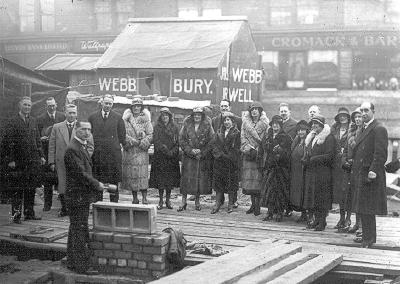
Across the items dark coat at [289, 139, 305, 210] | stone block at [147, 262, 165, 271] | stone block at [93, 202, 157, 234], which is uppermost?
dark coat at [289, 139, 305, 210]

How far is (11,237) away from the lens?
768 cm

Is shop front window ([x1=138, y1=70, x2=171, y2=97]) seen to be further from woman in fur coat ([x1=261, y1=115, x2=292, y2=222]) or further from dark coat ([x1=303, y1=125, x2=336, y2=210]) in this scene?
dark coat ([x1=303, y1=125, x2=336, y2=210])

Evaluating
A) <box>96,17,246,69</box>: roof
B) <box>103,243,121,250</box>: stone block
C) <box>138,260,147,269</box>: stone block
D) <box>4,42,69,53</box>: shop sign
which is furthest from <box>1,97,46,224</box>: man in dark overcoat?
<box>4,42,69,53</box>: shop sign

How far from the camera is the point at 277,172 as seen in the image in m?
8.65

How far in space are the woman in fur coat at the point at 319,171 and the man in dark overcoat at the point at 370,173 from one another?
0.82m

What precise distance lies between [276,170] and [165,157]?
75.7 inches

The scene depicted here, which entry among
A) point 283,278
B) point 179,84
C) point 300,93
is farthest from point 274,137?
point 300,93

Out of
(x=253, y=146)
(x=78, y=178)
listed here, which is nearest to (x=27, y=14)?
(x=253, y=146)

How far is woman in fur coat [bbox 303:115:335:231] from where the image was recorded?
317 inches

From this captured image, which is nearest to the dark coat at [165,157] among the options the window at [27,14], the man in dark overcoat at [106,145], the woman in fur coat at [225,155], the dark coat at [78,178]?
the woman in fur coat at [225,155]

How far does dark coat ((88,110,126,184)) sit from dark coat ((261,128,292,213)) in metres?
2.20

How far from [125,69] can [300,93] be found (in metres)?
9.29

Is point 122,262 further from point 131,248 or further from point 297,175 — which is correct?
point 297,175

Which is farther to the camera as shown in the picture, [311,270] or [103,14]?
[103,14]
